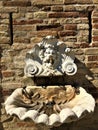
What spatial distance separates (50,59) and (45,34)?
0.39m

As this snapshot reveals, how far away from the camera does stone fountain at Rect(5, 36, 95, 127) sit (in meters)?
4.59

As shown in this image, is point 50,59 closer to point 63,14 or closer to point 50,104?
point 50,104

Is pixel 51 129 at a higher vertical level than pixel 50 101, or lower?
lower

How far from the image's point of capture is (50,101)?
4734 millimetres

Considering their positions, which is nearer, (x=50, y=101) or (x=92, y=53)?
(x=50, y=101)

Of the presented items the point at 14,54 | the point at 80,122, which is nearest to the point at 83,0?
the point at 14,54

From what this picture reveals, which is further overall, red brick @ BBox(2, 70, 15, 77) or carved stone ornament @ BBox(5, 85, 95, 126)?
red brick @ BBox(2, 70, 15, 77)

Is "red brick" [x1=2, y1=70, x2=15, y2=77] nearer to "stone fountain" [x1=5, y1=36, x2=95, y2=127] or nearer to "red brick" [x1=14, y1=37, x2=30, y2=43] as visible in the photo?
"stone fountain" [x1=5, y1=36, x2=95, y2=127]

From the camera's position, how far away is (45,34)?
5.10 m

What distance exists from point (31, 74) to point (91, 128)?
3.14 feet

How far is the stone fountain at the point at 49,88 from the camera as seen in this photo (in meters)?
4.59

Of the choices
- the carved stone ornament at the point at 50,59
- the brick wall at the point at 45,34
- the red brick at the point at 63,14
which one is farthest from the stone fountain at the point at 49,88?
the red brick at the point at 63,14

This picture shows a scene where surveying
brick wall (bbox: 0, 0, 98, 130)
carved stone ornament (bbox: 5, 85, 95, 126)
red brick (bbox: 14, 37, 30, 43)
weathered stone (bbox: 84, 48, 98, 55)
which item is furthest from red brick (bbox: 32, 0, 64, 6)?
carved stone ornament (bbox: 5, 85, 95, 126)

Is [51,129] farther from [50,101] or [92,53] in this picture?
[92,53]
